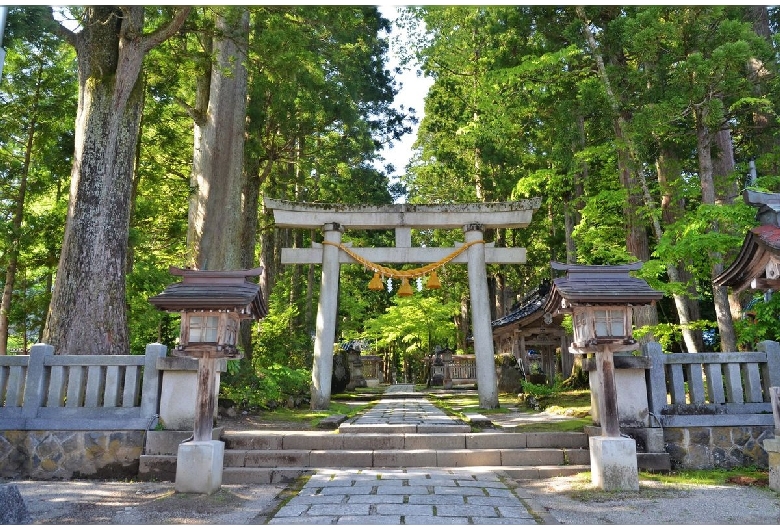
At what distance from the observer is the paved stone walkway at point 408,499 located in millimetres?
4398

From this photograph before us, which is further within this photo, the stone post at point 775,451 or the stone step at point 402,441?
the stone step at point 402,441

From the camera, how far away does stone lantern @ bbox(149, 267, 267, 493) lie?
220 inches

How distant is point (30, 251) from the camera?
Answer: 12.3 m

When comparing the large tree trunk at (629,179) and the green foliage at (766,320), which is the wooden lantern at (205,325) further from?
the large tree trunk at (629,179)

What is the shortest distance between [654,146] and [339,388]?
36.4 feet

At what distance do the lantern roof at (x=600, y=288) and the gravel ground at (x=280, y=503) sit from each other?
201 centimetres

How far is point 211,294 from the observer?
5910mm

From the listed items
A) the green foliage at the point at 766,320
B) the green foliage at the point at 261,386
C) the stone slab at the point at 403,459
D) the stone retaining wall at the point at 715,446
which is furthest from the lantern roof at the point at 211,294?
the green foliage at the point at 766,320

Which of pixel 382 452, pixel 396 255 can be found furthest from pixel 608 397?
pixel 396 255

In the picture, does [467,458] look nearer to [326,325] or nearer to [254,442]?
[254,442]

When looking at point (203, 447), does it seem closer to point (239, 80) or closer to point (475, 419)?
point (475, 419)

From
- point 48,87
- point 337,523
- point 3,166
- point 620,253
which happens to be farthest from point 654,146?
point 3,166

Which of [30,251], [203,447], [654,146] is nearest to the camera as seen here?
[203,447]

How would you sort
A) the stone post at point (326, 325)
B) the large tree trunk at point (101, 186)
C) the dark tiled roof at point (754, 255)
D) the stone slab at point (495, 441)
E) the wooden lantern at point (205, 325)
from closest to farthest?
the dark tiled roof at point (754, 255), the wooden lantern at point (205, 325), the stone slab at point (495, 441), the large tree trunk at point (101, 186), the stone post at point (326, 325)
